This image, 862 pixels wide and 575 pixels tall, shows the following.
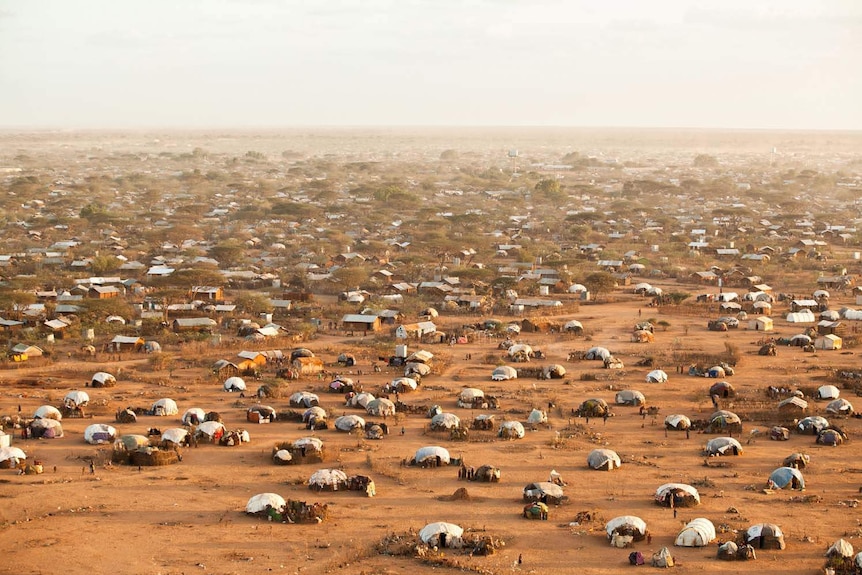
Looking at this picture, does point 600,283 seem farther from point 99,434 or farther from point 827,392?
point 99,434

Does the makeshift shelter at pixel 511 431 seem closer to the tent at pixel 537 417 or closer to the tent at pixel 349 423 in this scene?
the tent at pixel 537 417

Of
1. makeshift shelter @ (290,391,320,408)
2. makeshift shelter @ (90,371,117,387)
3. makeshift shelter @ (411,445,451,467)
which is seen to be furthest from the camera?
makeshift shelter @ (90,371,117,387)

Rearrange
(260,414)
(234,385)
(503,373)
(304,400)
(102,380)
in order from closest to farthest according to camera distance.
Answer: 1. (260,414)
2. (304,400)
3. (234,385)
4. (102,380)
5. (503,373)

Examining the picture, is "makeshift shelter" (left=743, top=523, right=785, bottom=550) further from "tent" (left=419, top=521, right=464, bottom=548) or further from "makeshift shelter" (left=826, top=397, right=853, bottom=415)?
"makeshift shelter" (left=826, top=397, right=853, bottom=415)

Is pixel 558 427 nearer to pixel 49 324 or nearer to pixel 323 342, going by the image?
pixel 323 342

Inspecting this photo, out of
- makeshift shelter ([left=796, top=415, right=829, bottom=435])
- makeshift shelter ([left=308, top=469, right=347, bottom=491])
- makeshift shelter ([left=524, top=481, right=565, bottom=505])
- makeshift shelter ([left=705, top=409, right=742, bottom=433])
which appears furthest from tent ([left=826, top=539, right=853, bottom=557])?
makeshift shelter ([left=308, top=469, right=347, bottom=491])

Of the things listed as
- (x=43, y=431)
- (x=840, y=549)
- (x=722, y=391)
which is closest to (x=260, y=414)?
(x=43, y=431)
